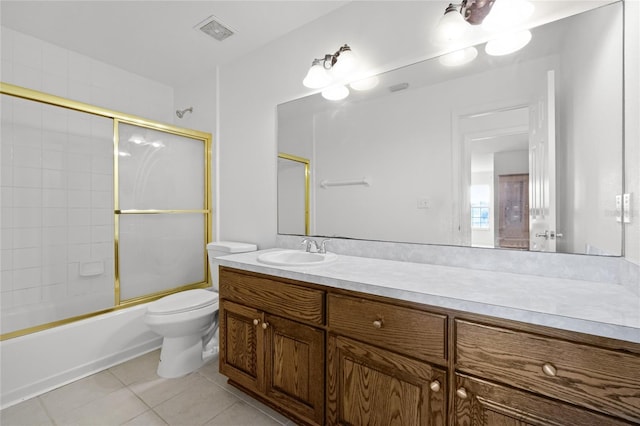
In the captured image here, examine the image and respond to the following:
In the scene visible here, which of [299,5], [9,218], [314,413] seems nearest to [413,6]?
[299,5]

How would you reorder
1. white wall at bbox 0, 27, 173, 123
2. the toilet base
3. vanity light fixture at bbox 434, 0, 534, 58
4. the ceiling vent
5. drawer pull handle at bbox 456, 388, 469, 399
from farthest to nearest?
white wall at bbox 0, 27, 173, 123
the ceiling vent
the toilet base
vanity light fixture at bbox 434, 0, 534, 58
drawer pull handle at bbox 456, 388, 469, 399

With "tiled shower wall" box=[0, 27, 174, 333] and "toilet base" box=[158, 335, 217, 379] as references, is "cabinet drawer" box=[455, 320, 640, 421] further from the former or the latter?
"tiled shower wall" box=[0, 27, 174, 333]

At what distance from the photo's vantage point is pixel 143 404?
1.58m

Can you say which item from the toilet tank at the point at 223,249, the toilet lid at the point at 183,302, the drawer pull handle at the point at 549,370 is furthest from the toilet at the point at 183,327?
the drawer pull handle at the point at 549,370

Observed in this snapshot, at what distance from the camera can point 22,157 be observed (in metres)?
2.13

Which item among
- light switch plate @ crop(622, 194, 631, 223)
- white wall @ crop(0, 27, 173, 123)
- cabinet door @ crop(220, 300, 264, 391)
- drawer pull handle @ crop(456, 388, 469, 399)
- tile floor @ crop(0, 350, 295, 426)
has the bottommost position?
tile floor @ crop(0, 350, 295, 426)

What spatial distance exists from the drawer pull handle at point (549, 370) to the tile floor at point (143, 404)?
47.6 inches

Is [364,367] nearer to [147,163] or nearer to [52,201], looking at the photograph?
[147,163]

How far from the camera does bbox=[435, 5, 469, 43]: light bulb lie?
52.7 inches

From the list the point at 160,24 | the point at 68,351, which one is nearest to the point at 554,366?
the point at 68,351

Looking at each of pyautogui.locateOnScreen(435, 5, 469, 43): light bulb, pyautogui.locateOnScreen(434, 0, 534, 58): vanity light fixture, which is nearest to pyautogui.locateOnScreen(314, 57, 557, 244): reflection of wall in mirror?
pyautogui.locateOnScreen(434, 0, 534, 58): vanity light fixture

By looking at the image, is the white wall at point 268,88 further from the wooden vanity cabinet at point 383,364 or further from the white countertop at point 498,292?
the wooden vanity cabinet at point 383,364

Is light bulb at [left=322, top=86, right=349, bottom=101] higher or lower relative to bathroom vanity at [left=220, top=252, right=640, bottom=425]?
higher

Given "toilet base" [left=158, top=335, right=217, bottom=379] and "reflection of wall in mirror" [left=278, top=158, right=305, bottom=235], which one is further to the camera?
"reflection of wall in mirror" [left=278, top=158, right=305, bottom=235]
